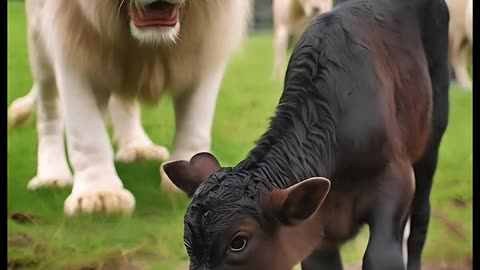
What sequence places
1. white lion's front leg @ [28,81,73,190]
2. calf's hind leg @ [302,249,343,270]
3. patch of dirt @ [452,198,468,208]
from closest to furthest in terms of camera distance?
1. calf's hind leg @ [302,249,343,270]
2. white lion's front leg @ [28,81,73,190]
3. patch of dirt @ [452,198,468,208]

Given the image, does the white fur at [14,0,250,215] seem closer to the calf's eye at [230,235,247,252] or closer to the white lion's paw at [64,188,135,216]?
the white lion's paw at [64,188,135,216]

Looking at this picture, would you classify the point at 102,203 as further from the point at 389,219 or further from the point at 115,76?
the point at 389,219

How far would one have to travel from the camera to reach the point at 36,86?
1613 mm

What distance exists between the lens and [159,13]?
0.87m

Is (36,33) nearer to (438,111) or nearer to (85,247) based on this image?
(85,247)

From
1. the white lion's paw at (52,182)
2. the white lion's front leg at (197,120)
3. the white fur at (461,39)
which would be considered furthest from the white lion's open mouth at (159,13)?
the white fur at (461,39)

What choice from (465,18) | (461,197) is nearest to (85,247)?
(461,197)

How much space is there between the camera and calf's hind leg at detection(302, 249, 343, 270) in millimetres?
795

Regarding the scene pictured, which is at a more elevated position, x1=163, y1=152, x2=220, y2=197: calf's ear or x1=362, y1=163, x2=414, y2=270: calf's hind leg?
x1=163, y1=152, x2=220, y2=197: calf's ear

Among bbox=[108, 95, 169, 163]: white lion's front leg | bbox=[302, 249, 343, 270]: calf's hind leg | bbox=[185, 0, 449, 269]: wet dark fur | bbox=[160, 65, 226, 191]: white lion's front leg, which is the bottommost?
bbox=[108, 95, 169, 163]: white lion's front leg

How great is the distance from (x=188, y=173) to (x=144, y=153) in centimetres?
70

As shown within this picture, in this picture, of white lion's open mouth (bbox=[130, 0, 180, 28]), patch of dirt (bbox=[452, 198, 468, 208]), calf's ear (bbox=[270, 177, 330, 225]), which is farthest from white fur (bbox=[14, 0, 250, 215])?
patch of dirt (bbox=[452, 198, 468, 208])

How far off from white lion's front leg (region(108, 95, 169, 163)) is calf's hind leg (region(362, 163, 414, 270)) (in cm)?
65

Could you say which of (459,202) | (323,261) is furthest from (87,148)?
(459,202)
